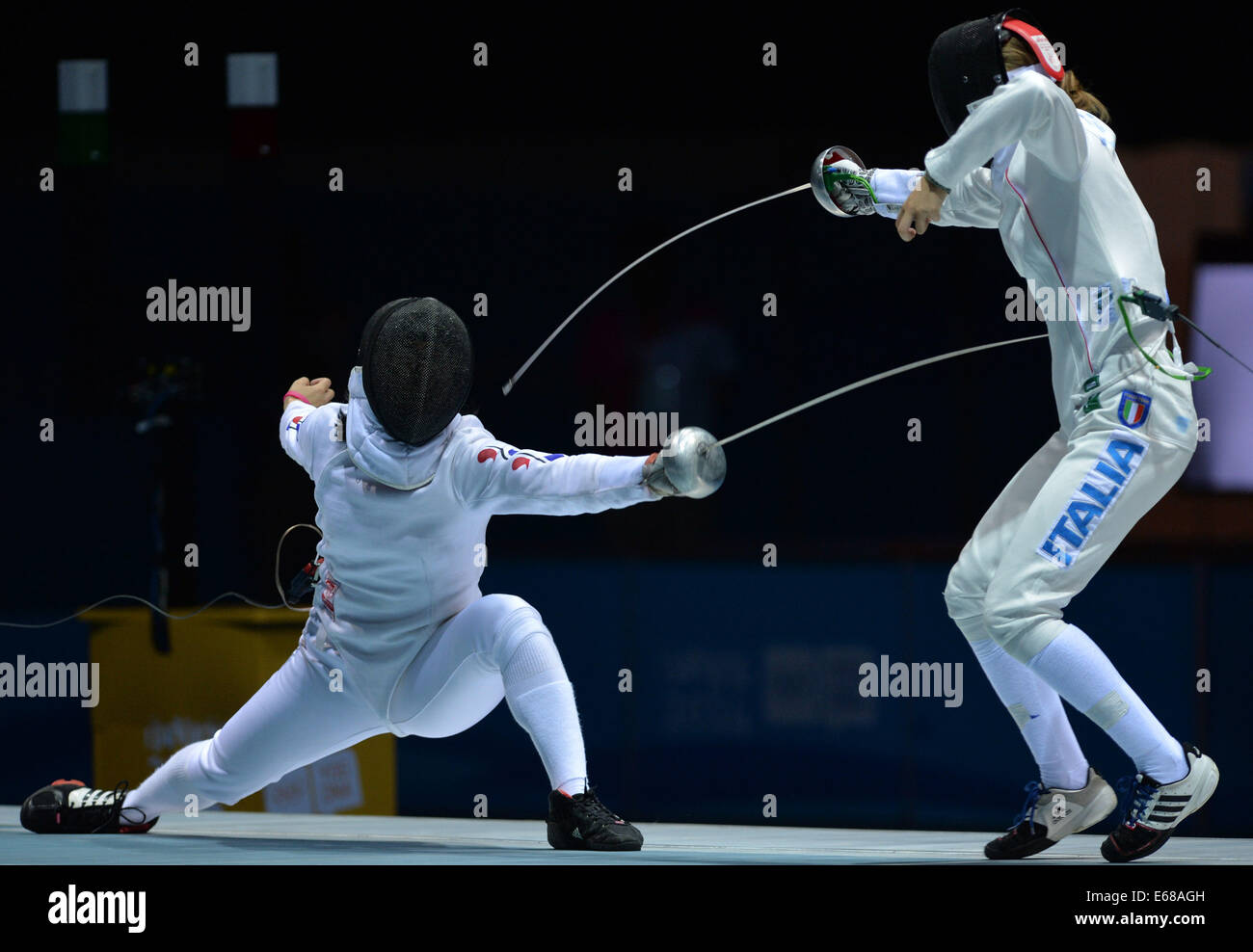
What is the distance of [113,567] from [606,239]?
1.78m

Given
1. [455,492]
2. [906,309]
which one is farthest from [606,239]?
[455,492]

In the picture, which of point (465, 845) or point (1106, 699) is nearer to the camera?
point (1106, 699)

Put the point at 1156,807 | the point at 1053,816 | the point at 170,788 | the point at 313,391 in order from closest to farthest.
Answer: the point at 1156,807 → the point at 1053,816 → the point at 170,788 → the point at 313,391

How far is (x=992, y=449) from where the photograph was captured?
495 cm

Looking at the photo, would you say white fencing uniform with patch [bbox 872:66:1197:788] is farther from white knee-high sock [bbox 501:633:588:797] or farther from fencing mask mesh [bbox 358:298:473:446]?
fencing mask mesh [bbox 358:298:473:446]

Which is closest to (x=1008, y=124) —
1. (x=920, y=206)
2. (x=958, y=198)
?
(x=920, y=206)

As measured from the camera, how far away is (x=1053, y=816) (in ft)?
10.3

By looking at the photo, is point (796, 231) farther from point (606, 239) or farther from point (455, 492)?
point (455, 492)

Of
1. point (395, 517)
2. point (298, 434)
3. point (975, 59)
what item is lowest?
point (395, 517)

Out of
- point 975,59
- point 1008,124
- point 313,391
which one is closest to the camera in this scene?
point 1008,124

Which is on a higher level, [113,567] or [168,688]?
[113,567]

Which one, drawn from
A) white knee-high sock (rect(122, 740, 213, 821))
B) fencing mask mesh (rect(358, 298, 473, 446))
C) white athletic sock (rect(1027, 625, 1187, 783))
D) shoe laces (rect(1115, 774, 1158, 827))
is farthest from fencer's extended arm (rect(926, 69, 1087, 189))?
white knee-high sock (rect(122, 740, 213, 821))

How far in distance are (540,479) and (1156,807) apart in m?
1.20

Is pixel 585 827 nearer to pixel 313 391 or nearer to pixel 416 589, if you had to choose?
pixel 416 589
